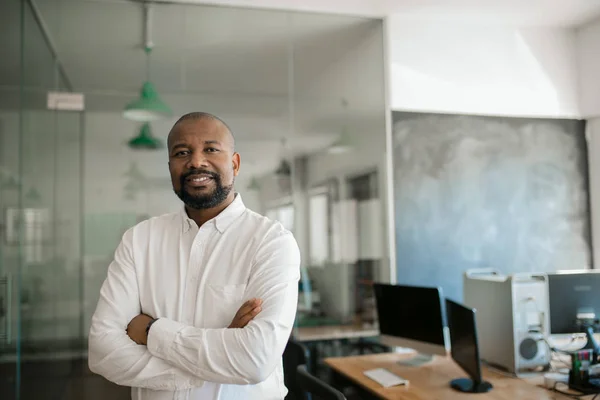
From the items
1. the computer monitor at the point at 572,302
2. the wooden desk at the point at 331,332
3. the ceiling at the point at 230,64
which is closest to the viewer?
the computer monitor at the point at 572,302

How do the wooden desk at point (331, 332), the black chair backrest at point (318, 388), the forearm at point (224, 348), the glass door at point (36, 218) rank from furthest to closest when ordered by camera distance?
the wooden desk at point (331, 332)
the glass door at point (36, 218)
the black chair backrest at point (318, 388)
the forearm at point (224, 348)

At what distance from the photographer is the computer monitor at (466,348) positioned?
251 centimetres

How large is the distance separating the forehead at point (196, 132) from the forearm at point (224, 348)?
556 millimetres

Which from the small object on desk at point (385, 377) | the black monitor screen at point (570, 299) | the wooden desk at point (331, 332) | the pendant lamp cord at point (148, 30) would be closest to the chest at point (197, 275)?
the small object on desk at point (385, 377)

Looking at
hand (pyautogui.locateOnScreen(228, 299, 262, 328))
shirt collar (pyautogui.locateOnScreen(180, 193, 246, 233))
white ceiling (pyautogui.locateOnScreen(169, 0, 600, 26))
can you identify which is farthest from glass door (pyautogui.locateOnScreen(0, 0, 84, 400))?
hand (pyautogui.locateOnScreen(228, 299, 262, 328))

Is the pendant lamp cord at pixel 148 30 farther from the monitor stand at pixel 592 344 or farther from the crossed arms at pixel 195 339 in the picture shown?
the monitor stand at pixel 592 344

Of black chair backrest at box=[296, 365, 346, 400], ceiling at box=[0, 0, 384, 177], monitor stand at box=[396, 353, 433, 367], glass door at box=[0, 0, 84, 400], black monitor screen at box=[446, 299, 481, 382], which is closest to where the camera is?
black chair backrest at box=[296, 365, 346, 400]

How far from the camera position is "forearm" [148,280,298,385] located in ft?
4.92

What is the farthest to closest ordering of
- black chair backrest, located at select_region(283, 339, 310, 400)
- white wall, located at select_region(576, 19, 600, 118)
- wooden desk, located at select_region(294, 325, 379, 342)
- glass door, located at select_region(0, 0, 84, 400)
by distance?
white wall, located at select_region(576, 19, 600, 118) < wooden desk, located at select_region(294, 325, 379, 342) < glass door, located at select_region(0, 0, 84, 400) < black chair backrest, located at select_region(283, 339, 310, 400)

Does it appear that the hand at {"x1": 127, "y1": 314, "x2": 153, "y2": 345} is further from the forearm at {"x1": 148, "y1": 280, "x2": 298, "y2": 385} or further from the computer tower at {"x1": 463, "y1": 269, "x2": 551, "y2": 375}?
the computer tower at {"x1": 463, "y1": 269, "x2": 551, "y2": 375}

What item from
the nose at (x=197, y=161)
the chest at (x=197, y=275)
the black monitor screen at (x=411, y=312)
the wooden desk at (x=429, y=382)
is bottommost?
the wooden desk at (x=429, y=382)

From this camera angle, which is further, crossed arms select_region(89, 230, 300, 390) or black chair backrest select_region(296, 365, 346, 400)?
black chair backrest select_region(296, 365, 346, 400)

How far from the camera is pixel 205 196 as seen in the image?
1.68m

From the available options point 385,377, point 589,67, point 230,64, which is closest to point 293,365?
point 385,377
